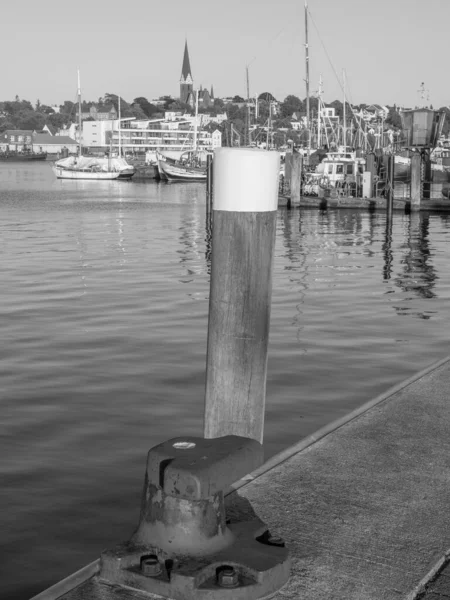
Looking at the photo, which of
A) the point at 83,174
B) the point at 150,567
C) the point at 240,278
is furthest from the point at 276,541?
the point at 83,174

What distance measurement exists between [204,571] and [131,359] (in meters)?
7.61

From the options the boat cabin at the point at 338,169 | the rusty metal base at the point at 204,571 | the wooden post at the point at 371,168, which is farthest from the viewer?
the boat cabin at the point at 338,169

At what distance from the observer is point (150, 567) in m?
3.72

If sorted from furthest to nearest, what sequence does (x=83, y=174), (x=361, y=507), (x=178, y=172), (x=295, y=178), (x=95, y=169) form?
(x=95, y=169) → (x=83, y=174) → (x=178, y=172) → (x=295, y=178) → (x=361, y=507)

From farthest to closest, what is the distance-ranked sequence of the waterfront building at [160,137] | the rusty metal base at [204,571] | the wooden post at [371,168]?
the waterfront building at [160,137]
the wooden post at [371,168]
the rusty metal base at [204,571]

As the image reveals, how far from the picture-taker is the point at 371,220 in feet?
125

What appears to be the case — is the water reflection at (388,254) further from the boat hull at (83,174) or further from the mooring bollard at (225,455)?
the boat hull at (83,174)

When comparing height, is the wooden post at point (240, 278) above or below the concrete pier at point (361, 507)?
above

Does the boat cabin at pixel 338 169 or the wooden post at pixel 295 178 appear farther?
the boat cabin at pixel 338 169

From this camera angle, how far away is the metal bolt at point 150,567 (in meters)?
3.72

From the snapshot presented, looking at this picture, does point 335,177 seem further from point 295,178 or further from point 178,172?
point 178,172

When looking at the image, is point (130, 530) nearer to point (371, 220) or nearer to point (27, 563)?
point (27, 563)

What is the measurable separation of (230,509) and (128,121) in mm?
170614

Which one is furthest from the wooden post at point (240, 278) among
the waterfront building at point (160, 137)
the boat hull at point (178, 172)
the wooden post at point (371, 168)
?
the waterfront building at point (160, 137)
